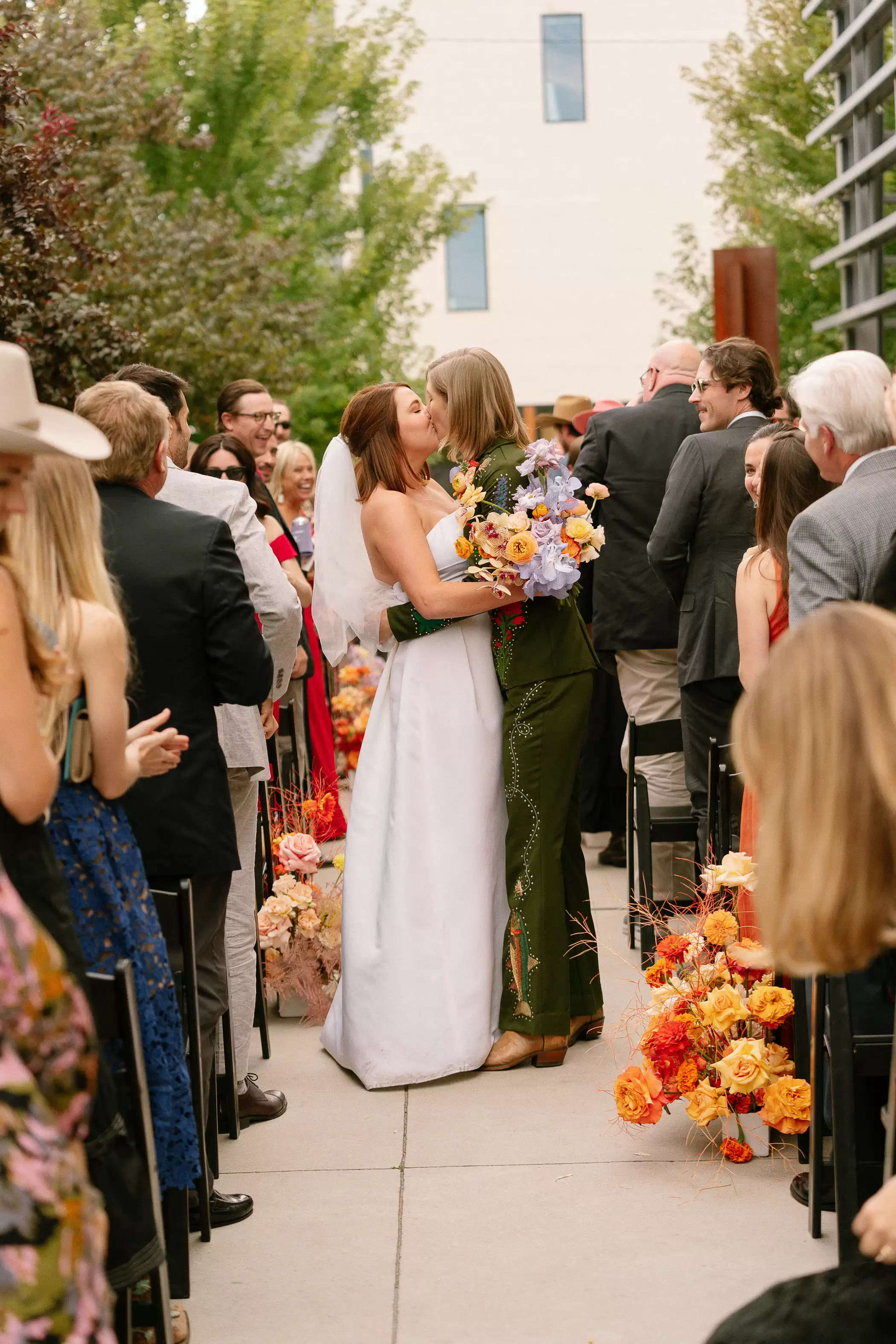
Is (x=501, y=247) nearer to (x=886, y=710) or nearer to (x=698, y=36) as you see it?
(x=698, y=36)

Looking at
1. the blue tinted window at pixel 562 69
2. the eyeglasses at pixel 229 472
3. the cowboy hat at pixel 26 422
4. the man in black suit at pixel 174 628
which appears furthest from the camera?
the blue tinted window at pixel 562 69

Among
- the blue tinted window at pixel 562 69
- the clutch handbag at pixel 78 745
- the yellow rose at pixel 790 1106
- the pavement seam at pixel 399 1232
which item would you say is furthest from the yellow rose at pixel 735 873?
the blue tinted window at pixel 562 69

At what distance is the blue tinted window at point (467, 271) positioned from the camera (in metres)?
29.8

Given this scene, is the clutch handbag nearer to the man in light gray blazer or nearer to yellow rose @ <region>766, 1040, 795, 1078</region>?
the man in light gray blazer

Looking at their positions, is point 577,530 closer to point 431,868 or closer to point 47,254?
point 431,868

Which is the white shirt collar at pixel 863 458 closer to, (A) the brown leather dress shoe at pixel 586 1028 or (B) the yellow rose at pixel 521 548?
(B) the yellow rose at pixel 521 548

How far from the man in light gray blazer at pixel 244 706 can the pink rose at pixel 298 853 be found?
3.19ft

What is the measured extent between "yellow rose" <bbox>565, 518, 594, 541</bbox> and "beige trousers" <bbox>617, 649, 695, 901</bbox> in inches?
82.2

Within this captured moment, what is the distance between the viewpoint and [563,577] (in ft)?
16.9

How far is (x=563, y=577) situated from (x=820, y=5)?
22.3 feet

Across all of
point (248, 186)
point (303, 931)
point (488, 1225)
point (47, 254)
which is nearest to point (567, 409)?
point (47, 254)

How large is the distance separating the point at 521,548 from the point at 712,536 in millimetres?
1568

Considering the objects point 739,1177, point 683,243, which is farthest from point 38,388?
point 683,243

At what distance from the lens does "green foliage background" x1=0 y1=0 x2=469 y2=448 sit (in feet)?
46.0
